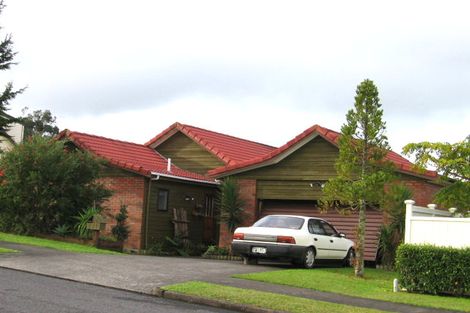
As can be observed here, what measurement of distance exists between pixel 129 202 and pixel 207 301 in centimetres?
1277

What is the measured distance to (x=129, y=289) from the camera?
448 inches

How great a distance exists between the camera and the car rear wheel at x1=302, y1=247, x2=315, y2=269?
16.0m

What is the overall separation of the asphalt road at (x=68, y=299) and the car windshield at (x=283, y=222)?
6150 mm

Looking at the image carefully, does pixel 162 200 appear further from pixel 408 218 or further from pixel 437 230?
pixel 437 230

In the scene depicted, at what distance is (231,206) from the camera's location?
71.3 feet

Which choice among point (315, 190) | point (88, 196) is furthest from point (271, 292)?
point (88, 196)

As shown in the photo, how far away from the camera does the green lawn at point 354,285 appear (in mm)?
11500

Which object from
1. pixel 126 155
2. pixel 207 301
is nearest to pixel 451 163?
pixel 207 301

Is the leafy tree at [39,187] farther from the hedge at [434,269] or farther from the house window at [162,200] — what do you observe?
the hedge at [434,269]

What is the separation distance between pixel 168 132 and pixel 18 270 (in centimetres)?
1583

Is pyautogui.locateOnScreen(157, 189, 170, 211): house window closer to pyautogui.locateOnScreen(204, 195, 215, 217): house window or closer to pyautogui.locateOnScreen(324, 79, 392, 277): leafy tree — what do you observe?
pyautogui.locateOnScreen(204, 195, 215, 217): house window

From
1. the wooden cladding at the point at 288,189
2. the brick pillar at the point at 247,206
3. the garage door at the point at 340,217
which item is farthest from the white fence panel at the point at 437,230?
the brick pillar at the point at 247,206

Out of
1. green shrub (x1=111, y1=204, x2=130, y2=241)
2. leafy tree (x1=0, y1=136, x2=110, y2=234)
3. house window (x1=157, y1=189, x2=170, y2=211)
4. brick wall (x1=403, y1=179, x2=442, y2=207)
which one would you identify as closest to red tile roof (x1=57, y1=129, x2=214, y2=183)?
house window (x1=157, y1=189, x2=170, y2=211)

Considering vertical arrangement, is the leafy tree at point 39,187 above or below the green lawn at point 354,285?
above
